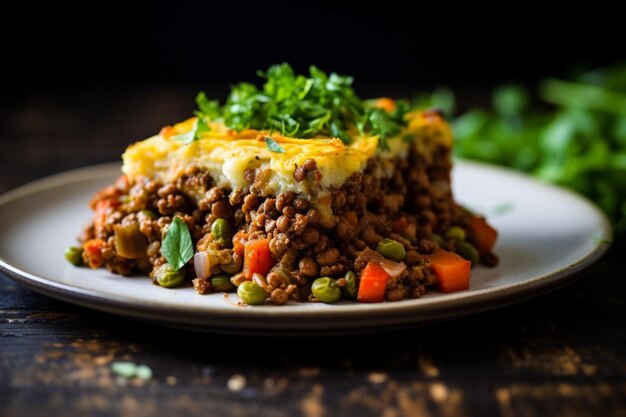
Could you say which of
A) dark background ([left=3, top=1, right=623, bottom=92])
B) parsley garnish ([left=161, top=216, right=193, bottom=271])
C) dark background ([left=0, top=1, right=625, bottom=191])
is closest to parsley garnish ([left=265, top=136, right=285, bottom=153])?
parsley garnish ([left=161, top=216, right=193, bottom=271])

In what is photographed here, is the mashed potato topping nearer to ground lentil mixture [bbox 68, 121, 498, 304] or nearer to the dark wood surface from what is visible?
ground lentil mixture [bbox 68, 121, 498, 304]

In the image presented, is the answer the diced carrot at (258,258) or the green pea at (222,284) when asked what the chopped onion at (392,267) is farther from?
the green pea at (222,284)

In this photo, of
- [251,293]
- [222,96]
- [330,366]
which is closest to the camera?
[330,366]

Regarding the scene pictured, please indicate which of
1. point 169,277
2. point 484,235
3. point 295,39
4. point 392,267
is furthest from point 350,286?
point 295,39

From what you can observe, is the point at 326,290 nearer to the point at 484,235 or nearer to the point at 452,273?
the point at 452,273

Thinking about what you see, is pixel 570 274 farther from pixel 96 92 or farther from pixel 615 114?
pixel 96 92
